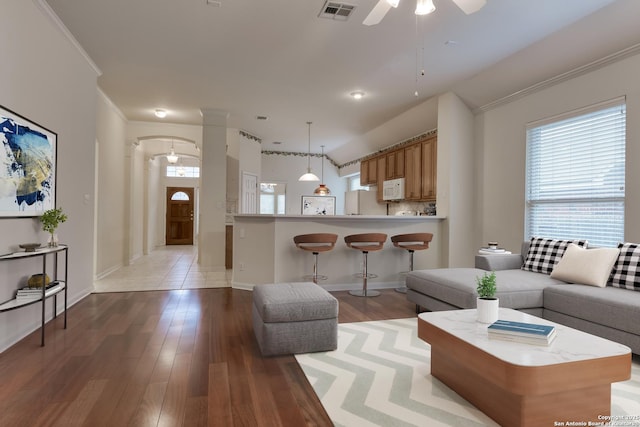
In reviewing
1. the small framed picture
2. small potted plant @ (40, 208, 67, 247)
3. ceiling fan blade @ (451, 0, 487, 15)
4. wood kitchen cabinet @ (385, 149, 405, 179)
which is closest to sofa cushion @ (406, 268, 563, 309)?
ceiling fan blade @ (451, 0, 487, 15)

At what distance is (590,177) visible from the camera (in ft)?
13.3

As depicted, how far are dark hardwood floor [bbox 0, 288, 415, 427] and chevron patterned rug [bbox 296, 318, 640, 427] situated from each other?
0.44 feet

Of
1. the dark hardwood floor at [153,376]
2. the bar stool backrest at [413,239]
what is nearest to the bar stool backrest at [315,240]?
the bar stool backrest at [413,239]

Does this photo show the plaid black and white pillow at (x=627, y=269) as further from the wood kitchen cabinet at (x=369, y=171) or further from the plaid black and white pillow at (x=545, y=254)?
the wood kitchen cabinet at (x=369, y=171)

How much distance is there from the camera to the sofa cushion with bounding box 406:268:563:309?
3.20 metres

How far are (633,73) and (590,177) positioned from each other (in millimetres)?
1085

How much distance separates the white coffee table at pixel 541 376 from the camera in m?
1.69

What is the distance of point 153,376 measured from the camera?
2.40m

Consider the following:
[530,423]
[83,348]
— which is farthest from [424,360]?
[83,348]

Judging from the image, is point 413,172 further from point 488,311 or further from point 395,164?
point 488,311

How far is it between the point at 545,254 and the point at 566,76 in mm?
2082

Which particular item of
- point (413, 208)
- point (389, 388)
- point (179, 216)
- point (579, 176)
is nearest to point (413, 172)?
point (413, 208)

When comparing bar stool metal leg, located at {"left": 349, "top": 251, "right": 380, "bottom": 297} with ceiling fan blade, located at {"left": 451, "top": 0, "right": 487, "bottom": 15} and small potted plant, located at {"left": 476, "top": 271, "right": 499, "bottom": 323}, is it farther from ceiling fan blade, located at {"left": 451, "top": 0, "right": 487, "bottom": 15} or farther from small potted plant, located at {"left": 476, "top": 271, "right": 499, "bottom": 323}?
ceiling fan blade, located at {"left": 451, "top": 0, "right": 487, "bottom": 15}

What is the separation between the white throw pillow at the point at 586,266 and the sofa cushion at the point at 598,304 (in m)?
0.11
